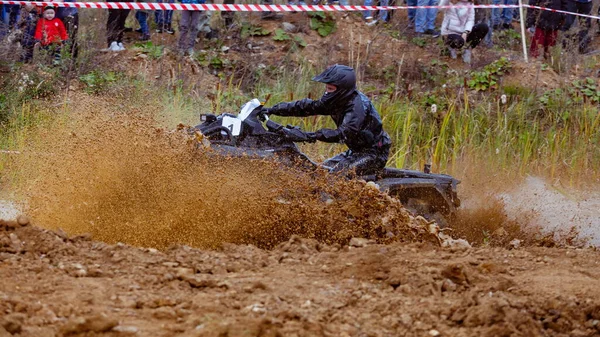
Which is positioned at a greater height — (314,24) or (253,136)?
(314,24)

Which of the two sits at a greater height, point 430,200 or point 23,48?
point 23,48

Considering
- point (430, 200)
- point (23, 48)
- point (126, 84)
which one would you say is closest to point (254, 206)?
point (430, 200)

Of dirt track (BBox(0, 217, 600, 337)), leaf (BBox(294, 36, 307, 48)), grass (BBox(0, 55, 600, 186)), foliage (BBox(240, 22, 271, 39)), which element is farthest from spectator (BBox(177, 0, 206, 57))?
dirt track (BBox(0, 217, 600, 337))

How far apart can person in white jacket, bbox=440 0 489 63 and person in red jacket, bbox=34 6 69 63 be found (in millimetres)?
6493

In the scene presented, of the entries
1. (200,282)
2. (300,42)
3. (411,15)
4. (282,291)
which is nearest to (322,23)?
(300,42)

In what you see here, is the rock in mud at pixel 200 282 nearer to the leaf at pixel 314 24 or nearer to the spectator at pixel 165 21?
the spectator at pixel 165 21

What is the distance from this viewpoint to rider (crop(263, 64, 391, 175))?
916 cm

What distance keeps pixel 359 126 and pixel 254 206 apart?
1.76 metres

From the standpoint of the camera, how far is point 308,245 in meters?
6.76

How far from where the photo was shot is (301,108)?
371 inches

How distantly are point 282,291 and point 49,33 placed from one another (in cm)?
880

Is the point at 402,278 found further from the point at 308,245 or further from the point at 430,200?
the point at 430,200

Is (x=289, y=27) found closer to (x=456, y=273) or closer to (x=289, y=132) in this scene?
(x=289, y=132)

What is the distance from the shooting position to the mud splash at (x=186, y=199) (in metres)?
7.79
